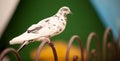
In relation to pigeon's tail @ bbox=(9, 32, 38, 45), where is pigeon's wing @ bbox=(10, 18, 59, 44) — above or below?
above

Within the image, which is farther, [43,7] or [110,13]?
[110,13]

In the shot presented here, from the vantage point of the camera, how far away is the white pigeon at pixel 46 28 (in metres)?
0.25

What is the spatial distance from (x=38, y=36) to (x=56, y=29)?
21 mm

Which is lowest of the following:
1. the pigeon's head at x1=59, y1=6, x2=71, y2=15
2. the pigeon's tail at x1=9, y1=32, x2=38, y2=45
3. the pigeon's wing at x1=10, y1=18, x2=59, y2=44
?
the pigeon's tail at x1=9, y1=32, x2=38, y2=45

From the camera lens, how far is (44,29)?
0.27 metres

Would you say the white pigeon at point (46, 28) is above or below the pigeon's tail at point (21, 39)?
above

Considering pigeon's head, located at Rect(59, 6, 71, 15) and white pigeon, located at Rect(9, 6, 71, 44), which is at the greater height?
pigeon's head, located at Rect(59, 6, 71, 15)

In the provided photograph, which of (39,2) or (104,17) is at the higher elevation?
(104,17)

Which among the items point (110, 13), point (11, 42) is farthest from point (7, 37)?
point (110, 13)

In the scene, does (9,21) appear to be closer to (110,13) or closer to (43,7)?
(43,7)

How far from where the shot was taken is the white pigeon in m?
0.25

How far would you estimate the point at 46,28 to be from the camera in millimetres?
272

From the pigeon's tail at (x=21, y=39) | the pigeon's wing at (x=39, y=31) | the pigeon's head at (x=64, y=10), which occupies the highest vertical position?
the pigeon's head at (x=64, y=10)

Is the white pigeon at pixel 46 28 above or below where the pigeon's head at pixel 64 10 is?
below
